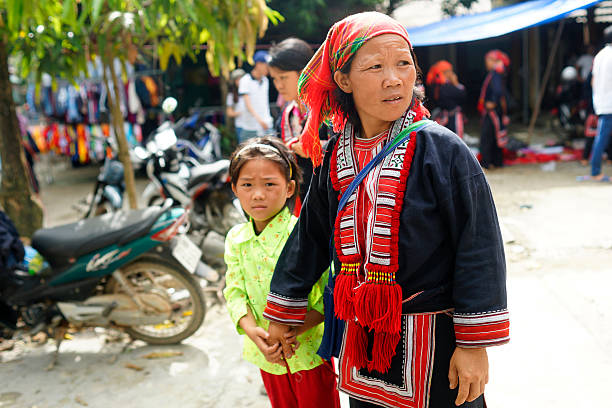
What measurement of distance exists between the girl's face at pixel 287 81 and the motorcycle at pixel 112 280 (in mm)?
1111

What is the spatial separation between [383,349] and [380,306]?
0.16 meters

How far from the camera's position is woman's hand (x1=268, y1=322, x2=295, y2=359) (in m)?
1.81

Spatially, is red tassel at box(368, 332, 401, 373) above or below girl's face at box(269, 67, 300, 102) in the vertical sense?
below

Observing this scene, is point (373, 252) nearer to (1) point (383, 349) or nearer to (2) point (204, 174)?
(1) point (383, 349)

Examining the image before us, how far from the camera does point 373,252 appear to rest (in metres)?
1.47

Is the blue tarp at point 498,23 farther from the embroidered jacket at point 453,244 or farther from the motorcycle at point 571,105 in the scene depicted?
the embroidered jacket at point 453,244

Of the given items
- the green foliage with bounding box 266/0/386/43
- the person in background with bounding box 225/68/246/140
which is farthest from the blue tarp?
the person in background with bounding box 225/68/246/140

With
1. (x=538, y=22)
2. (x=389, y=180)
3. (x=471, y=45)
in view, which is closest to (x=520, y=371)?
(x=389, y=180)

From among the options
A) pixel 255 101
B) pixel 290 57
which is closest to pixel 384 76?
pixel 290 57

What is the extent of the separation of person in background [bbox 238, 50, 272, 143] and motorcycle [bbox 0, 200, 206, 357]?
3.85 m

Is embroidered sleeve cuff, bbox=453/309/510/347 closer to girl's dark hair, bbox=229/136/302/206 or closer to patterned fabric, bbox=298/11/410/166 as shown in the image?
patterned fabric, bbox=298/11/410/166

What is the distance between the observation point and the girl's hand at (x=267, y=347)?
71.5 inches

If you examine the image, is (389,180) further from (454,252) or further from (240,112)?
(240,112)

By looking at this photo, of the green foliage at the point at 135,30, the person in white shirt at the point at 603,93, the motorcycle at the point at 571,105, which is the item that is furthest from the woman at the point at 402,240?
the motorcycle at the point at 571,105
